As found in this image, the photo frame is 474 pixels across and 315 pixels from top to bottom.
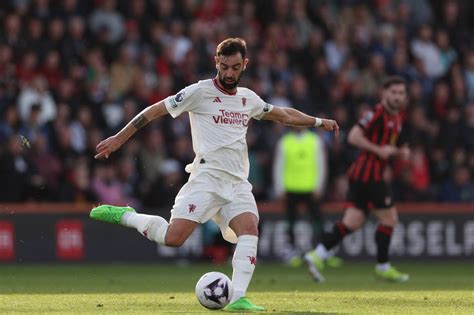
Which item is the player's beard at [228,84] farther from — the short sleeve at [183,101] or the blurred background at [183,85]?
the blurred background at [183,85]

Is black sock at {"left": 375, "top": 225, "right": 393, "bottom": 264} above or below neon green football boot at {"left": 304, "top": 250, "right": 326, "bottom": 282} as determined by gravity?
above

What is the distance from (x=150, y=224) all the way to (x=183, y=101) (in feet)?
3.54

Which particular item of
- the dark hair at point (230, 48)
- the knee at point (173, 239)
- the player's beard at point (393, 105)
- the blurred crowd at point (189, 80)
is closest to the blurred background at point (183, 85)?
the blurred crowd at point (189, 80)

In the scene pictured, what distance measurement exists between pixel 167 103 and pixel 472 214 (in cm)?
944

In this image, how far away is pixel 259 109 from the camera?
428 inches

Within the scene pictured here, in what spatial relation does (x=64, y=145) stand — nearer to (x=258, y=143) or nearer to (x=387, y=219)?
(x=258, y=143)

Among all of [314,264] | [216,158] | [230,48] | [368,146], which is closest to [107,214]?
[216,158]

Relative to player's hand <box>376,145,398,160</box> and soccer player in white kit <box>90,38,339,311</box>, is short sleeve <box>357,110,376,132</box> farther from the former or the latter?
soccer player in white kit <box>90,38,339,311</box>

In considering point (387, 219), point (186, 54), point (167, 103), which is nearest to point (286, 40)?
point (186, 54)

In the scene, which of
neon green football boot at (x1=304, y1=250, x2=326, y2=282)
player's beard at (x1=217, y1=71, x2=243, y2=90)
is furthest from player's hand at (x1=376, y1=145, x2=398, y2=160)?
player's beard at (x1=217, y1=71, x2=243, y2=90)

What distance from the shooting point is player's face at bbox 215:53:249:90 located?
10406mm

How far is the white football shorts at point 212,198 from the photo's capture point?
10562 millimetres

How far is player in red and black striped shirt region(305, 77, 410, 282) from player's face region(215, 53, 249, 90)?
4.04m

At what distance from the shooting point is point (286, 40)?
70.6 feet
